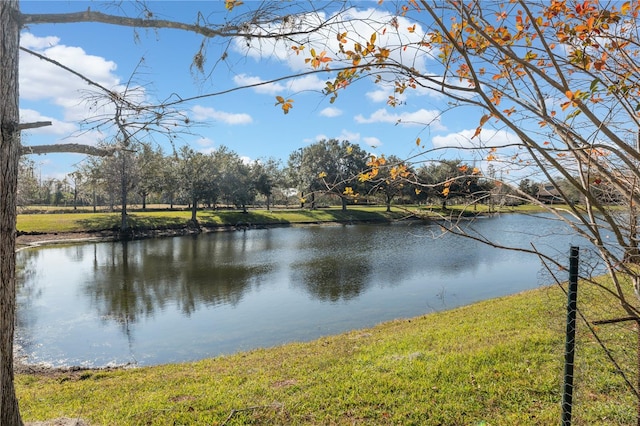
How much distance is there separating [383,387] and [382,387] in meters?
0.01

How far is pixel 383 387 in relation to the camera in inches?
189

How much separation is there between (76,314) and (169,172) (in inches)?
1229

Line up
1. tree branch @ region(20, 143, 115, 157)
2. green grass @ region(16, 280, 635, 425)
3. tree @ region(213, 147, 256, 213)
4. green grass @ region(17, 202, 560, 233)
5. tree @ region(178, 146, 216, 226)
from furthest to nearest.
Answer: tree @ region(213, 147, 256, 213) < tree @ region(178, 146, 216, 226) < green grass @ region(17, 202, 560, 233) < green grass @ region(16, 280, 635, 425) < tree branch @ region(20, 143, 115, 157)

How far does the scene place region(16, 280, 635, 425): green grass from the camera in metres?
4.07

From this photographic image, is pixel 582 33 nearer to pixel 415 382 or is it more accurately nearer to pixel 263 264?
pixel 415 382

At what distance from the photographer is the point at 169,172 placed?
137ft

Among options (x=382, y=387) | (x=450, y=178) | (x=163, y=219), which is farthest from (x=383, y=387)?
(x=163, y=219)

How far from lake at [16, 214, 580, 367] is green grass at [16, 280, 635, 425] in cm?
129

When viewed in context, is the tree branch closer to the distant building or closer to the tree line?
the distant building

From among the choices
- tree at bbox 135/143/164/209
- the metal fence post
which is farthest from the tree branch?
tree at bbox 135/143/164/209

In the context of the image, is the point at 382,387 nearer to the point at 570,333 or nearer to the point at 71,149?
the point at 570,333

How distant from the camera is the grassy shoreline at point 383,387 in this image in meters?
4.07

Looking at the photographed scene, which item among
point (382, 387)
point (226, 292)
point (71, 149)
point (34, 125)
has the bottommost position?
point (226, 292)

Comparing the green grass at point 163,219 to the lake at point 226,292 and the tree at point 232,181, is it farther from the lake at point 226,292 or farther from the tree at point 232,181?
the lake at point 226,292
